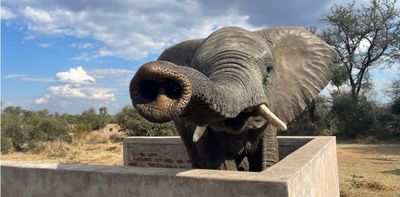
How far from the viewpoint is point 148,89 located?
8.17 feet

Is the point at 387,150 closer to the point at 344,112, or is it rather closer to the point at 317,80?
the point at 344,112

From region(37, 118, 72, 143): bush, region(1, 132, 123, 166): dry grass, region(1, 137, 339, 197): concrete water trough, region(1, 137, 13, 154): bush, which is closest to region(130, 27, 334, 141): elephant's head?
region(1, 137, 339, 197): concrete water trough

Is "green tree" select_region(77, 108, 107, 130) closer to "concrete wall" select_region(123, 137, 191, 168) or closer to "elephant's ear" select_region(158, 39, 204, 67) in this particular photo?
"concrete wall" select_region(123, 137, 191, 168)

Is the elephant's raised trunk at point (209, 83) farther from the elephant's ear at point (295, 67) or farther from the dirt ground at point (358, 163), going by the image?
the dirt ground at point (358, 163)

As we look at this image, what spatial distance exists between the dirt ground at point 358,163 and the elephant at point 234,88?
3308mm

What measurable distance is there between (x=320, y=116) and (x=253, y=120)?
68.0ft

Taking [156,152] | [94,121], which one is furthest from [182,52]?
[94,121]

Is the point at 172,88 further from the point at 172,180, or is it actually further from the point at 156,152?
the point at 156,152

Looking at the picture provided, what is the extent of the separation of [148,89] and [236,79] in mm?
1024

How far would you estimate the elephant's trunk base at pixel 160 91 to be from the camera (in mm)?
2371

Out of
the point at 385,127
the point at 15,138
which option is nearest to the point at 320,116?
the point at 385,127

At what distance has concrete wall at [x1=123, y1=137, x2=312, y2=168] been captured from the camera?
824 cm

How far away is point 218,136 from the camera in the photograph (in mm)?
4660

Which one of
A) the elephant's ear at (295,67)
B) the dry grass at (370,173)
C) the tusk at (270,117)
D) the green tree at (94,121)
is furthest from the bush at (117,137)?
the tusk at (270,117)
